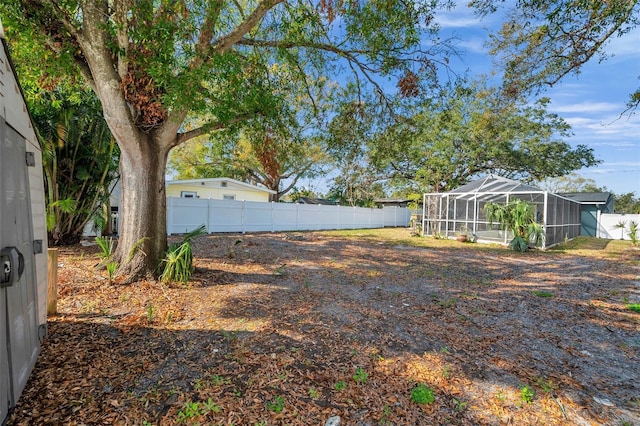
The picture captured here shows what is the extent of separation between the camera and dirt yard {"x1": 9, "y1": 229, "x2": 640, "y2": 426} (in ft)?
7.01

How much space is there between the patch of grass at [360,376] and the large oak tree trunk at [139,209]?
11.6 ft

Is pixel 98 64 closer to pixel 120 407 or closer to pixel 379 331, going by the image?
pixel 120 407

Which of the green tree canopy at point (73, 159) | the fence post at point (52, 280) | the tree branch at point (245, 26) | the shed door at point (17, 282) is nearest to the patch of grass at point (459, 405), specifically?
the shed door at point (17, 282)

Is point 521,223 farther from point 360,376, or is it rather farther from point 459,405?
point 360,376

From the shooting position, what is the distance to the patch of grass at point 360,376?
247 cm

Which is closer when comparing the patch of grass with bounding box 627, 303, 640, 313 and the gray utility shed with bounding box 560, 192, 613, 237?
the patch of grass with bounding box 627, 303, 640, 313

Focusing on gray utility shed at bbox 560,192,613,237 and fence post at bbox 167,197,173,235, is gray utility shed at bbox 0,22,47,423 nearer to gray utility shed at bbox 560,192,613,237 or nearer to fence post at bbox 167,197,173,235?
fence post at bbox 167,197,173,235

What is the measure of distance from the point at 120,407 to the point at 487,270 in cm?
739

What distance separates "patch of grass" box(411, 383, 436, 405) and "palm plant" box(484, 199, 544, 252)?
1053 cm

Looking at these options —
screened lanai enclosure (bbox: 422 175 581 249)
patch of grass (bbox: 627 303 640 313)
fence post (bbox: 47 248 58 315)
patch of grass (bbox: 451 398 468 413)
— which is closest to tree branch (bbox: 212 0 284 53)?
fence post (bbox: 47 248 58 315)

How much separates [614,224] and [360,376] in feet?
74.6

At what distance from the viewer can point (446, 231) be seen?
15.0 metres

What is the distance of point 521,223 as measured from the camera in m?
11.2

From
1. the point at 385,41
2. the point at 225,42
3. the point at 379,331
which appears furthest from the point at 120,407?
the point at 385,41
